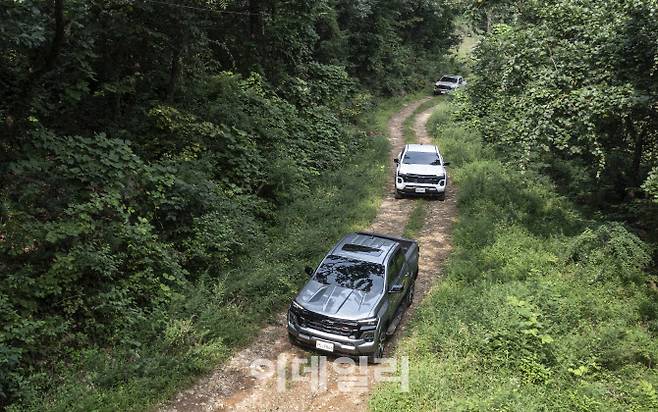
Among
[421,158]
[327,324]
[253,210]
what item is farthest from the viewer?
[421,158]

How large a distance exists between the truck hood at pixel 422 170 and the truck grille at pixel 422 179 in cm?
11

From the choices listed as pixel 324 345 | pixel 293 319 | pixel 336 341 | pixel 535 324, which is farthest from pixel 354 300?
pixel 535 324

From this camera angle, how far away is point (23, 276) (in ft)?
24.5

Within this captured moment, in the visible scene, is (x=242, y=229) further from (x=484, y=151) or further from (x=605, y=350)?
(x=484, y=151)

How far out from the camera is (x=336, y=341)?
8.23 meters

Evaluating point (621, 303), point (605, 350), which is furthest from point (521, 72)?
point (605, 350)

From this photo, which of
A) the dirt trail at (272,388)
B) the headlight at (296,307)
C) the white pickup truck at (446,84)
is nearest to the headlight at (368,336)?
the dirt trail at (272,388)

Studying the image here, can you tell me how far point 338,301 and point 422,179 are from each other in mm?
9350

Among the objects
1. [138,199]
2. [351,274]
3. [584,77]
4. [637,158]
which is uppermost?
[584,77]

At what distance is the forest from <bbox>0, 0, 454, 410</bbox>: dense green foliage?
0.16 feet

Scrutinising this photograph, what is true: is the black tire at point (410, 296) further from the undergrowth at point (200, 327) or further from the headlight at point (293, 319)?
the headlight at point (293, 319)

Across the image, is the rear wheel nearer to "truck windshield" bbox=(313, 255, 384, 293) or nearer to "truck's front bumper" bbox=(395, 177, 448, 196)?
"truck windshield" bbox=(313, 255, 384, 293)

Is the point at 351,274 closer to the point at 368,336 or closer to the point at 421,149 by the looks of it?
the point at 368,336

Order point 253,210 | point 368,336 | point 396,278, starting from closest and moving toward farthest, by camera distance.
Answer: point 368,336, point 396,278, point 253,210
